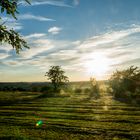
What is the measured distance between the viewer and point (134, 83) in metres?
70.0

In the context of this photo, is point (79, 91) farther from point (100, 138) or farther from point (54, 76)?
point (100, 138)

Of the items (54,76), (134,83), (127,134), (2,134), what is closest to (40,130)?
(2,134)

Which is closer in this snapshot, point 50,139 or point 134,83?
point 50,139

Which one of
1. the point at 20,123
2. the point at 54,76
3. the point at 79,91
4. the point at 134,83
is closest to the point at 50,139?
the point at 20,123

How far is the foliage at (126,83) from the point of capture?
6888 centimetres


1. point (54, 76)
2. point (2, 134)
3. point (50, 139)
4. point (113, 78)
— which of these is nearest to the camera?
point (50, 139)

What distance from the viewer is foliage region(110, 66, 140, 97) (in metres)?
68.9

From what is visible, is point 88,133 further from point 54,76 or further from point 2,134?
point 54,76

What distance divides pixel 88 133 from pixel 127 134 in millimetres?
3158

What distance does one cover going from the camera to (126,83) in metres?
72.1

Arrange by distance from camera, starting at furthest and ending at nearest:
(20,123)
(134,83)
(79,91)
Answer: (79,91) < (134,83) < (20,123)

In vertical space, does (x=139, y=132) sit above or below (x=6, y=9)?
below

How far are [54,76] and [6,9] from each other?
97.2m

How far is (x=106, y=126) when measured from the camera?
87.6ft
